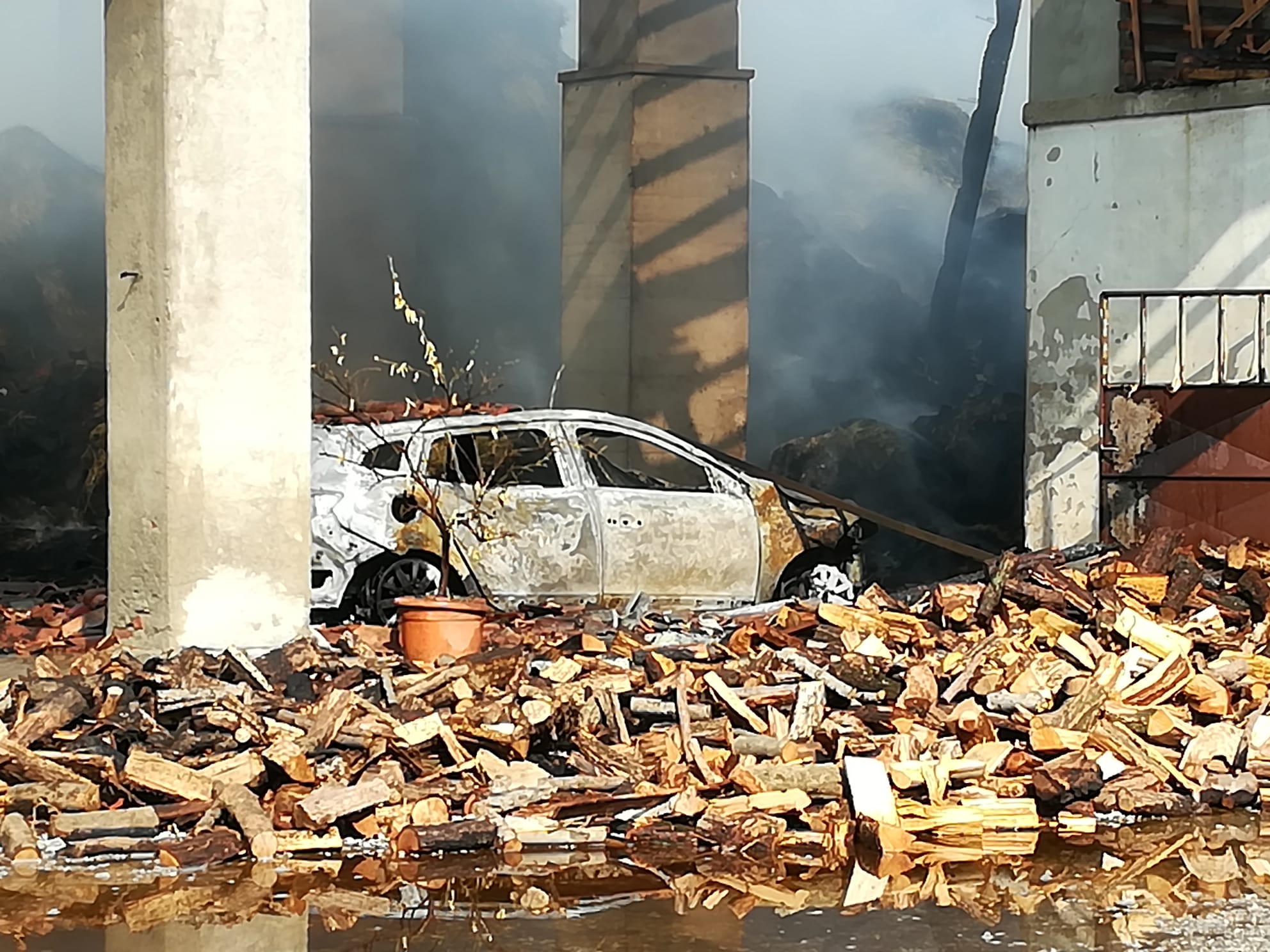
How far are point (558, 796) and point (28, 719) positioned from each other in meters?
2.33

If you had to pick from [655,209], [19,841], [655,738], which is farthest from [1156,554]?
[655,209]

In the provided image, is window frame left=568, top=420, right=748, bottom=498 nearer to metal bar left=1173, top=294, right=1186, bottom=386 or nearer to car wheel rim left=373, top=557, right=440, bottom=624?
car wheel rim left=373, top=557, right=440, bottom=624

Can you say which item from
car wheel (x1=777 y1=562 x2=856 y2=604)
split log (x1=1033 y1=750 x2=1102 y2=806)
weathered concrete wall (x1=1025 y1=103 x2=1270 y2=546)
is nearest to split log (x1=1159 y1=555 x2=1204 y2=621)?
weathered concrete wall (x1=1025 y1=103 x2=1270 y2=546)

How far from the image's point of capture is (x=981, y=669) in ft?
28.5

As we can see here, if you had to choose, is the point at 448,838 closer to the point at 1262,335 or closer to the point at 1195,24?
the point at 1262,335

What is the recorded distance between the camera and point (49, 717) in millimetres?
7484

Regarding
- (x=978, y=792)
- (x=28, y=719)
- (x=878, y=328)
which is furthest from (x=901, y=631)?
(x=878, y=328)

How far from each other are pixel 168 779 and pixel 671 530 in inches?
207

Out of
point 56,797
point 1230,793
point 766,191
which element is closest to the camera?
point 56,797

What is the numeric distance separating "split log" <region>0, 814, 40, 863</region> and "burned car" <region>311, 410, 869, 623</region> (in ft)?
12.7

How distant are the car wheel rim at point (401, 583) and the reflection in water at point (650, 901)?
14.9 feet

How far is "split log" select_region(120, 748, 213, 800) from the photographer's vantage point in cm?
677

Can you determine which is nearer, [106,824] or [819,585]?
[106,824]

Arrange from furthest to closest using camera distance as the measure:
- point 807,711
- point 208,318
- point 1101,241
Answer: point 1101,241
point 208,318
point 807,711
